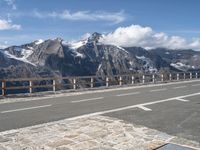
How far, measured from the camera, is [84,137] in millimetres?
8352

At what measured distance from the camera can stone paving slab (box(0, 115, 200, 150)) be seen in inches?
298

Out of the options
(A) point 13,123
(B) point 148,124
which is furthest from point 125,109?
(A) point 13,123

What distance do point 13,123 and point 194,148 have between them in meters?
5.42

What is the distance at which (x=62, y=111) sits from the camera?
13.0 m

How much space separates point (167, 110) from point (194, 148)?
5.79 metres

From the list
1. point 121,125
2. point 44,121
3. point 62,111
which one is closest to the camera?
point 121,125

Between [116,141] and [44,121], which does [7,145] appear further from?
[44,121]

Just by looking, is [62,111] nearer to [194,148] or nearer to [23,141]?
[23,141]

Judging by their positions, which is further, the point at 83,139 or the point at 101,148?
the point at 83,139

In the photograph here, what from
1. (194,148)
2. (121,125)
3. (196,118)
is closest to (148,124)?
(121,125)

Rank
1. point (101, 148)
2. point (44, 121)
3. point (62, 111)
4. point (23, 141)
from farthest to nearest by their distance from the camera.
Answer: point (62, 111) < point (44, 121) < point (23, 141) < point (101, 148)

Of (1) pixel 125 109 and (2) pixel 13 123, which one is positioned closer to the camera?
(2) pixel 13 123

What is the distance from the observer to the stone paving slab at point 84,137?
7570 mm

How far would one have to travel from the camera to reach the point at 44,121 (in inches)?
422
